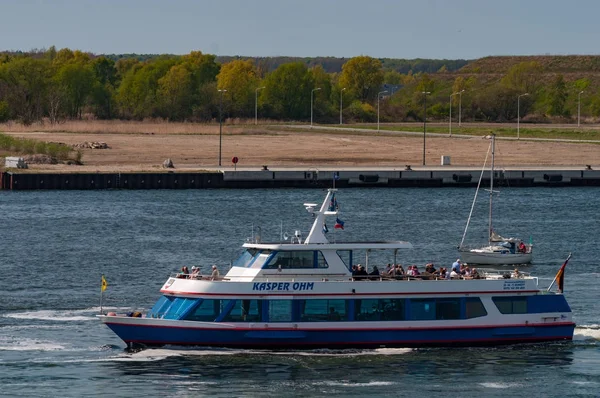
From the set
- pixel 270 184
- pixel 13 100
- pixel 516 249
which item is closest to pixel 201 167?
pixel 270 184

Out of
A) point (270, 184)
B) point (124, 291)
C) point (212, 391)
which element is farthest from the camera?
point (270, 184)

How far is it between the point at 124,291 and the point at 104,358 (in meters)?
13.0

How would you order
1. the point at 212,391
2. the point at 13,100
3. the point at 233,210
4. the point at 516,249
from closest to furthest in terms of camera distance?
the point at 212,391 → the point at 516,249 → the point at 233,210 → the point at 13,100

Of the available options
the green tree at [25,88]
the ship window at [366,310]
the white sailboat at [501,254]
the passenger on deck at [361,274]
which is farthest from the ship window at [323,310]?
the green tree at [25,88]

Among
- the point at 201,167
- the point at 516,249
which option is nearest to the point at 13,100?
the point at 201,167

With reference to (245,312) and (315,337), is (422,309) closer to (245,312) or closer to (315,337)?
(315,337)

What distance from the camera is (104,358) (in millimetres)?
44219

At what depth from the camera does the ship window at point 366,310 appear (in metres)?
44.7

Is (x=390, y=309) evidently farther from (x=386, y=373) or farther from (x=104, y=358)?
(x=104, y=358)

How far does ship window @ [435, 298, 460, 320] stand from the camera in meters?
45.3

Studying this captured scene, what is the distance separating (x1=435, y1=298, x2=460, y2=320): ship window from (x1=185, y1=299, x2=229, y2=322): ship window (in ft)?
24.9

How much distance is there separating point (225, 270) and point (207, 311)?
1848 centimetres

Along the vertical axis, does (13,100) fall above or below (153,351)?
above

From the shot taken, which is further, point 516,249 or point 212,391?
point 516,249
